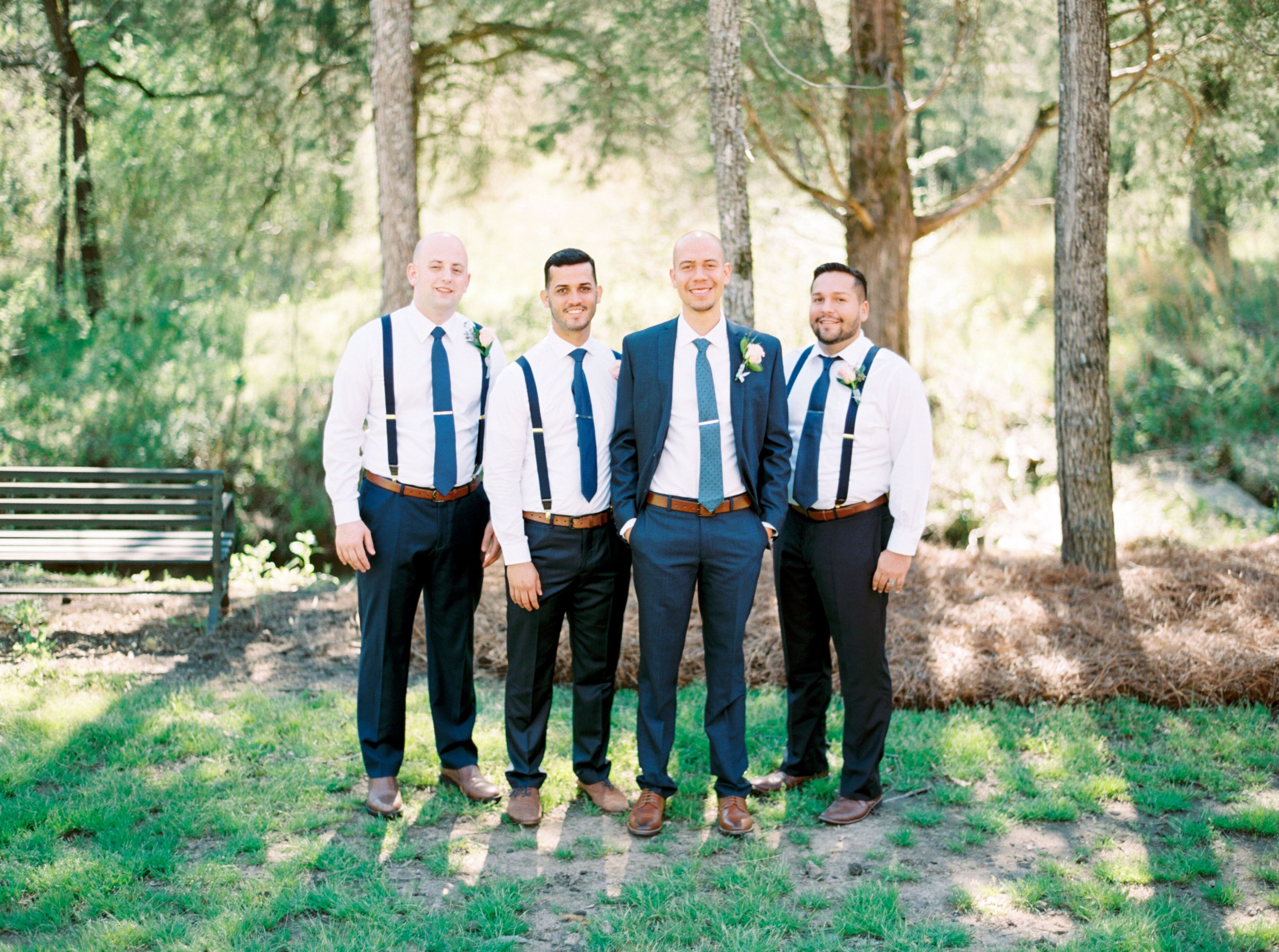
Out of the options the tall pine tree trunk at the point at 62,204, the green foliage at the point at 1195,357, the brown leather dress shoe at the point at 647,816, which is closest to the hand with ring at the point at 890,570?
the brown leather dress shoe at the point at 647,816

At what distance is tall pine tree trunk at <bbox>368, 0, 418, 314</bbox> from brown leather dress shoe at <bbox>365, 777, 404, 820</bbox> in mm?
4349

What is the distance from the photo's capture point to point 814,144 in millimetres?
9227

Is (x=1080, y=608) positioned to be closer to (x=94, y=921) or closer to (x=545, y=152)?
(x=94, y=921)

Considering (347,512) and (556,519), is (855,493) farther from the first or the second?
(347,512)

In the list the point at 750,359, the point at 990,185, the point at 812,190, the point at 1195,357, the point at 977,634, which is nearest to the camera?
the point at 750,359

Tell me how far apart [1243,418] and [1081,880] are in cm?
842

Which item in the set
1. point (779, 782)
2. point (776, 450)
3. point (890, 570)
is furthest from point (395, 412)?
point (779, 782)

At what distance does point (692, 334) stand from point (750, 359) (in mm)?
247

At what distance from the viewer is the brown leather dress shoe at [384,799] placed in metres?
4.05

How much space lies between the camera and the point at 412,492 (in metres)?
4.02

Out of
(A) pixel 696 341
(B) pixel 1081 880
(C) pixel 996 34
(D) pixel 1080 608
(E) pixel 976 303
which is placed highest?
(C) pixel 996 34

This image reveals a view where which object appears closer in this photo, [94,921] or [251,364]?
[94,921]

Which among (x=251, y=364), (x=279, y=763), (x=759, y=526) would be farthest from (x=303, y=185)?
(x=759, y=526)

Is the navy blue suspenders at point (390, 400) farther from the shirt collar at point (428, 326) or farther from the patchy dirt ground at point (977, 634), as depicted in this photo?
the patchy dirt ground at point (977, 634)
